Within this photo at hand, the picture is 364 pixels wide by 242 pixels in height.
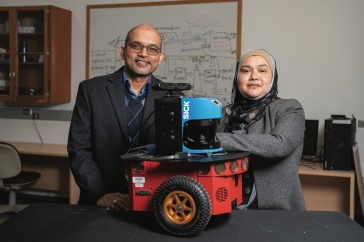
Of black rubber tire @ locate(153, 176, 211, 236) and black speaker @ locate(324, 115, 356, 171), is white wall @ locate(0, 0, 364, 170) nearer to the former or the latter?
black speaker @ locate(324, 115, 356, 171)

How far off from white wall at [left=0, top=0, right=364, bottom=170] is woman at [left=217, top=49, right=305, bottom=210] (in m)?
1.99

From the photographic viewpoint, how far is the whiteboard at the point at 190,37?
370 cm

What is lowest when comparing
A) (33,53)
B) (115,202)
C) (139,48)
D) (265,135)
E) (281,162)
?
(115,202)

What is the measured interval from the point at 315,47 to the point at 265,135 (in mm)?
2395

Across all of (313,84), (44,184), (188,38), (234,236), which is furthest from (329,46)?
(44,184)

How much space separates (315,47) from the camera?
3.49m

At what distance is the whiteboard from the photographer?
146 inches

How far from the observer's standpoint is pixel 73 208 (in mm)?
1426

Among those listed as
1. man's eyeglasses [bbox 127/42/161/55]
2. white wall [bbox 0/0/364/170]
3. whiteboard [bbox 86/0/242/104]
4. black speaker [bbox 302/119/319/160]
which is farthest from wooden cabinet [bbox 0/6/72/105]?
black speaker [bbox 302/119/319/160]

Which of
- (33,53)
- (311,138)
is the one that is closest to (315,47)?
(311,138)

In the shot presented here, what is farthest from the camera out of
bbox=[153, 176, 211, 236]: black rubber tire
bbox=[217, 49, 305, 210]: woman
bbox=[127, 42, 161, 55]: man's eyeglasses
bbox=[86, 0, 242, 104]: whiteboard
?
bbox=[86, 0, 242, 104]: whiteboard

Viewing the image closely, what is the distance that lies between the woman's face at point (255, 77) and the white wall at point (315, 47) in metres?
2.05

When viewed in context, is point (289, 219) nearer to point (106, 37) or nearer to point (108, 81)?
point (108, 81)

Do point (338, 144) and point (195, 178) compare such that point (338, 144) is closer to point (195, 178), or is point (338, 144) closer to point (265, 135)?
point (265, 135)
